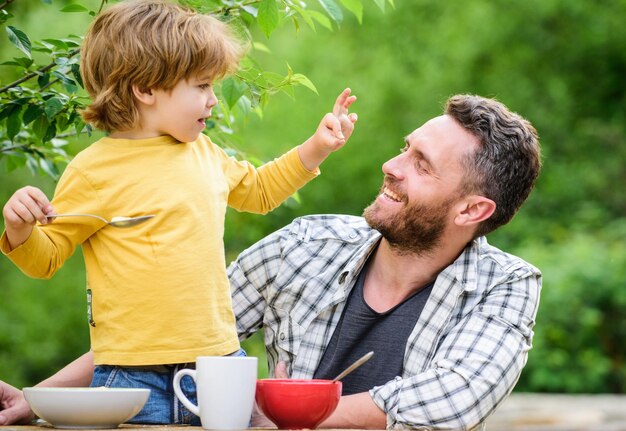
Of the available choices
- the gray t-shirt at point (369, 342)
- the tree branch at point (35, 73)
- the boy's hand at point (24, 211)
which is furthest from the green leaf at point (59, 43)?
the gray t-shirt at point (369, 342)

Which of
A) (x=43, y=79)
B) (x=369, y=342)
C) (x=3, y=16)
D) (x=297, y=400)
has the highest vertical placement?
(x=3, y=16)

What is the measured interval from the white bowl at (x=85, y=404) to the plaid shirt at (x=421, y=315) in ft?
1.89

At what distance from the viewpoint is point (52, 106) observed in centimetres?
198

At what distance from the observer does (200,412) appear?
159cm

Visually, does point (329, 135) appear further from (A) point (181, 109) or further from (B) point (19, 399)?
(B) point (19, 399)

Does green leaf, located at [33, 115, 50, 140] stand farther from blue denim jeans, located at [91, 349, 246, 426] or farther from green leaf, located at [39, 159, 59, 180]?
blue denim jeans, located at [91, 349, 246, 426]

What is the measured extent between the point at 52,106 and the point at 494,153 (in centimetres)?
104

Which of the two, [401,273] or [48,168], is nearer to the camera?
[401,273]

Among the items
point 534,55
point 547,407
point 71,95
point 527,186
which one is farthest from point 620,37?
point 71,95

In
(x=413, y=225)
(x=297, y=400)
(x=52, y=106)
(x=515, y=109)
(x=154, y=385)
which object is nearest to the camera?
(x=297, y=400)

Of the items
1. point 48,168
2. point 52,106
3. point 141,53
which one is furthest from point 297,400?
point 48,168

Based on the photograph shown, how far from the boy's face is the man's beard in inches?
25.9

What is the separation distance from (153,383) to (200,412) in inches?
6.8

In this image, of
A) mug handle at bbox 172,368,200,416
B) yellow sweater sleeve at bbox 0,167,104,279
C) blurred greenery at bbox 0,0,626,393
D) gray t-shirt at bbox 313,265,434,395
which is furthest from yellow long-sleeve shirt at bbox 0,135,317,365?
blurred greenery at bbox 0,0,626,393
